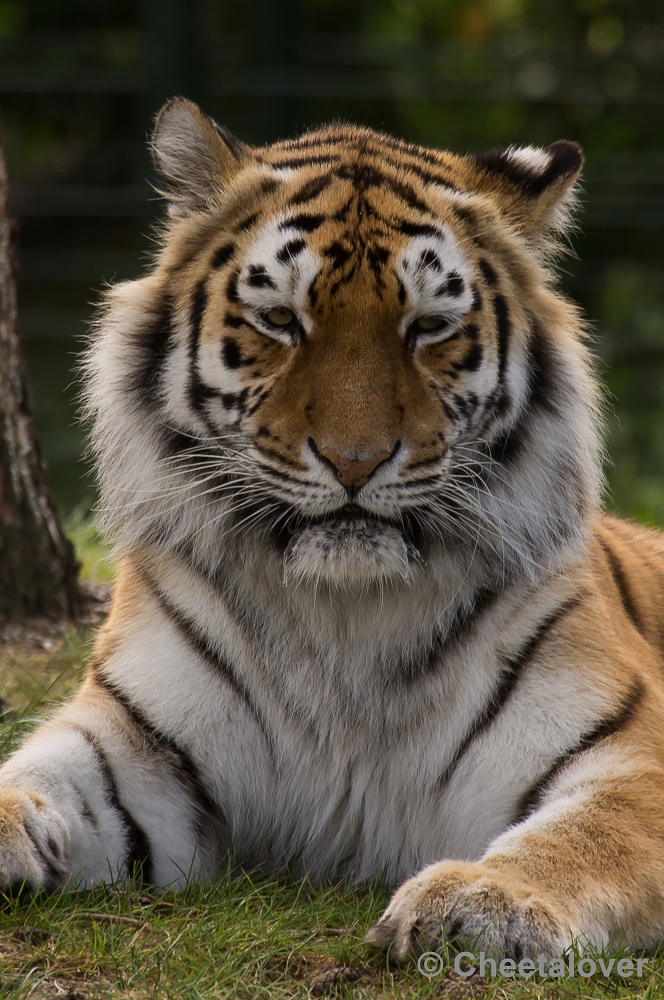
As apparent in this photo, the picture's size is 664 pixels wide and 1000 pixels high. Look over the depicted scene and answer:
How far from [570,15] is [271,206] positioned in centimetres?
731

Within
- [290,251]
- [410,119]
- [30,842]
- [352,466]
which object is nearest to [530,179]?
[290,251]

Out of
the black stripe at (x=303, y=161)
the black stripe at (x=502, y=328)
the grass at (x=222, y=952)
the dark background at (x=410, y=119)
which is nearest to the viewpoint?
the grass at (x=222, y=952)

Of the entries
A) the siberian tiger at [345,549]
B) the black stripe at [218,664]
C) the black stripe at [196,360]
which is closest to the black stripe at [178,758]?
the siberian tiger at [345,549]

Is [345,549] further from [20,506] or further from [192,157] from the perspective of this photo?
[20,506]

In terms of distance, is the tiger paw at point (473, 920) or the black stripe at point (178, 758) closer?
the tiger paw at point (473, 920)

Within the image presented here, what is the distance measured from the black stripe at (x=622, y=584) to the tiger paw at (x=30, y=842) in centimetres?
129

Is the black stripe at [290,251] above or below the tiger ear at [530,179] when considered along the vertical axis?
below

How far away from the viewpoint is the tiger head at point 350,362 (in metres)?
2.41

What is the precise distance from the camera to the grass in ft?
6.47

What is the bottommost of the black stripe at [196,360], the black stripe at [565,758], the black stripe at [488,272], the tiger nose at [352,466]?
the black stripe at [565,758]

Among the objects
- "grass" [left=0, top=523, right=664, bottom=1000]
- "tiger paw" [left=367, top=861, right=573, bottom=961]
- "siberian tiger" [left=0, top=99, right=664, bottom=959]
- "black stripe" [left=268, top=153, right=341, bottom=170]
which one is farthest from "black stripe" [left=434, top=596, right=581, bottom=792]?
"black stripe" [left=268, top=153, right=341, bottom=170]

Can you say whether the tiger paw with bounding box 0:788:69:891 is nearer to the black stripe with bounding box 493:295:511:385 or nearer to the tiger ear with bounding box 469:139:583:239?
the black stripe with bounding box 493:295:511:385

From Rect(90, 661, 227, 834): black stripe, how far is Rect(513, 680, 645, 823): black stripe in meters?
0.61

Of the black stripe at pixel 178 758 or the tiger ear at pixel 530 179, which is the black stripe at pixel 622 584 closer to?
the tiger ear at pixel 530 179
